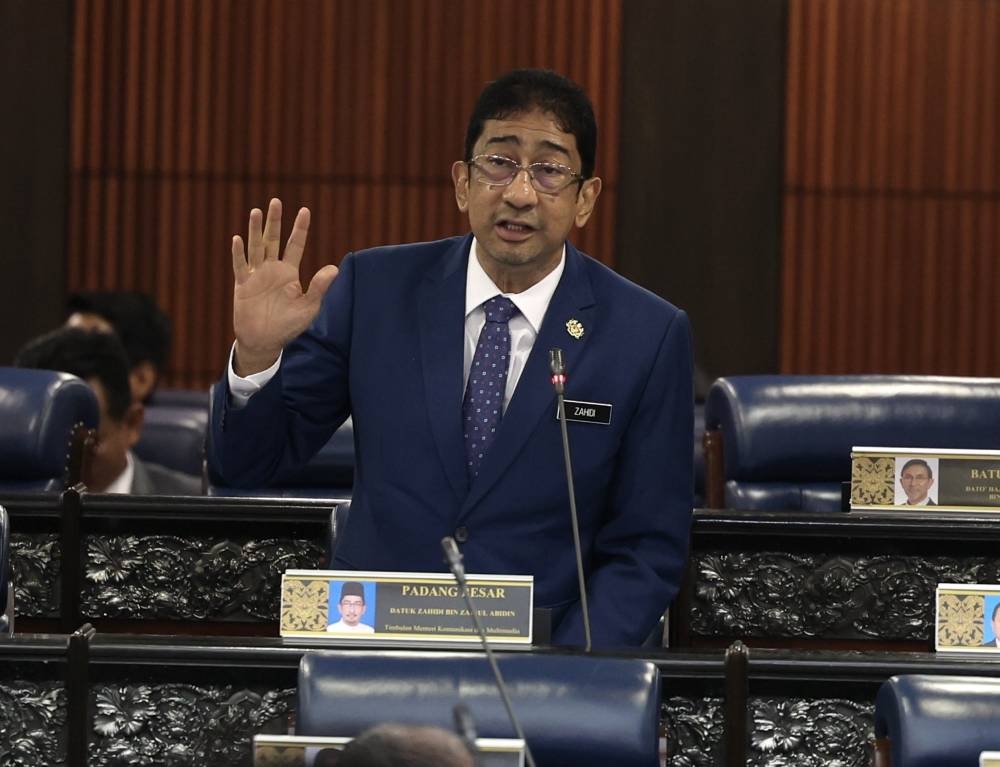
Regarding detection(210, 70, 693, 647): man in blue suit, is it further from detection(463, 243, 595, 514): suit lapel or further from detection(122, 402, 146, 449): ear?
detection(122, 402, 146, 449): ear

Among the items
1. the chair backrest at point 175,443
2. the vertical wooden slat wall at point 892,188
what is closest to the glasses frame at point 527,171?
the chair backrest at point 175,443

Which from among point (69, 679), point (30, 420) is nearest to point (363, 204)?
point (30, 420)

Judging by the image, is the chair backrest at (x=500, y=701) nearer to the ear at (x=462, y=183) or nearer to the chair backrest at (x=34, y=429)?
the ear at (x=462, y=183)

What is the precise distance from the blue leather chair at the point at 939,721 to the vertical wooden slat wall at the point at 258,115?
4.58 m

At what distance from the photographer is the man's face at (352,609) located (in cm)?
238

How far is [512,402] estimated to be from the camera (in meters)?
2.73

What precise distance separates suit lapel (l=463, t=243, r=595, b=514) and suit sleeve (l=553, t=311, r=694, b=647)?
0.14 meters

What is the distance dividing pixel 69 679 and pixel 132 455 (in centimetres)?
209

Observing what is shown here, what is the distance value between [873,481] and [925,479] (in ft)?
0.31

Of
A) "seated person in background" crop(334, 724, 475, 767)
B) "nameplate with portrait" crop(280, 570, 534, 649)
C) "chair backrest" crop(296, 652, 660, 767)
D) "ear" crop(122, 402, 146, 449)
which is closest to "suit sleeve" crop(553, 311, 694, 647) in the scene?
"nameplate with portrait" crop(280, 570, 534, 649)

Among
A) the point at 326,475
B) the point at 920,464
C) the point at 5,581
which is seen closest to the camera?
the point at 5,581

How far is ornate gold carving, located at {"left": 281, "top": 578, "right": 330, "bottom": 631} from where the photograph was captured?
7.82ft

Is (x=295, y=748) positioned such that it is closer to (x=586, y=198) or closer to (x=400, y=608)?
(x=400, y=608)

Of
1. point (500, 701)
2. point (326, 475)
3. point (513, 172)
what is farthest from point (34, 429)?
point (500, 701)
